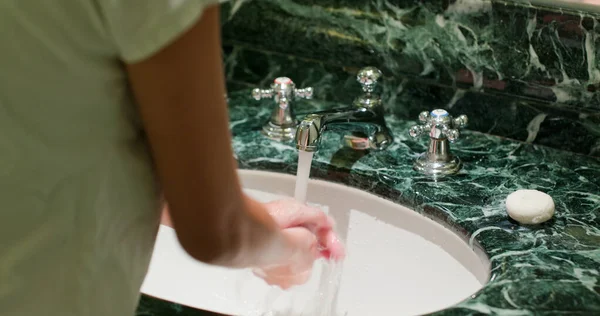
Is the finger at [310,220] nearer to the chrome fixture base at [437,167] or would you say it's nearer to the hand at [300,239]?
the hand at [300,239]

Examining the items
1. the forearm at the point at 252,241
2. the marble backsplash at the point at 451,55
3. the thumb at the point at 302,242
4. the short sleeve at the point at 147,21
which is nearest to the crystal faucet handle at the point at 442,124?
the marble backsplash at the point at 451,55

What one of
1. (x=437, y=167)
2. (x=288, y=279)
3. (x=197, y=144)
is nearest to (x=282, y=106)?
(x=437, y=167)

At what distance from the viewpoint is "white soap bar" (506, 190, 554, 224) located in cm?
91

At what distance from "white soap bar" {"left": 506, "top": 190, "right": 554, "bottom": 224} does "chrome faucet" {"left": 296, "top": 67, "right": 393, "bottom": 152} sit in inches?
9.6

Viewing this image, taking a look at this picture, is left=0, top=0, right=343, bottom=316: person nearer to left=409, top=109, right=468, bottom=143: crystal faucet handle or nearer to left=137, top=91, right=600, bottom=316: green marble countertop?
left=137, top=91, right=600, bottom=316: green marble countertop

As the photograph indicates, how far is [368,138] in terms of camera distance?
1124 millimetres

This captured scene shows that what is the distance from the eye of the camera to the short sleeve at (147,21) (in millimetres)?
446

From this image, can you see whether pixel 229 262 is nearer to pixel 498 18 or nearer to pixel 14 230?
pixel 14 230

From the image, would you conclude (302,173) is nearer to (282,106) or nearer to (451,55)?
(282,106)

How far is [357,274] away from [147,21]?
2.12 ft

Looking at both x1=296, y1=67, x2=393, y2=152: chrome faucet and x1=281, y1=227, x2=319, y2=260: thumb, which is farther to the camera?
x1=296, y1=67, x2=393, y2=152: chrome faucet

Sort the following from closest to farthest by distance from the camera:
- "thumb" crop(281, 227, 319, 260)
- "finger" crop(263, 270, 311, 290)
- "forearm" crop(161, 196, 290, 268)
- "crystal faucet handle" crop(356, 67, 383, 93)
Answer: "forearm" crop(161, 196, 290, 268)
"thumb" crop(281, 227, 319, 260)
"finger" crop(263, 270, 311, 290)
"crystal faucet handle" crop(356, 67, 383, 93)

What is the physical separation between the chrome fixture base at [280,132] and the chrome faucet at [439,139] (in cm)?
19

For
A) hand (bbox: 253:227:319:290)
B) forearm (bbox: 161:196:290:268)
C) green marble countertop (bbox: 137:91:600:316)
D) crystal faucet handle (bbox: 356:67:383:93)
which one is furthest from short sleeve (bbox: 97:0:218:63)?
crystal faucet handle (bbox: 356:67:383:93)
